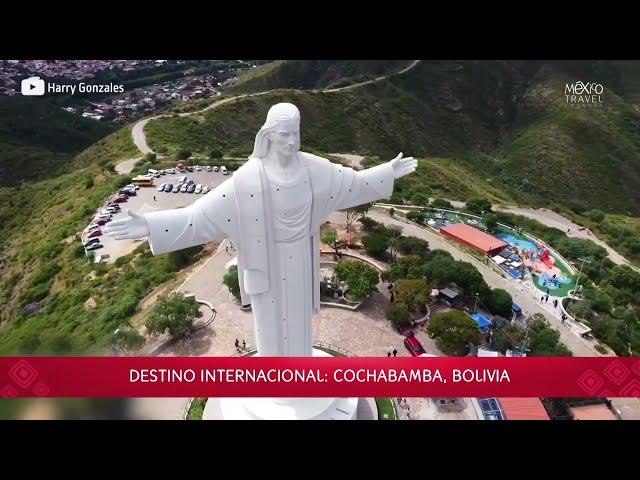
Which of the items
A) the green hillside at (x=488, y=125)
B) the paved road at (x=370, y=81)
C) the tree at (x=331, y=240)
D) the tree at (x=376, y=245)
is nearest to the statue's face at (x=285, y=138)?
the tree at (x=376, y=245)

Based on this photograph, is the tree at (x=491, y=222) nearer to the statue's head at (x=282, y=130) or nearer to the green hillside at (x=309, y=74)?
the statue's head at (x=282, y=130)

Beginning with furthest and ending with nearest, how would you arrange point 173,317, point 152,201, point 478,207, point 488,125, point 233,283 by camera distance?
point 488,125 → point 478,207 → point 152,201 → point 233,283 → point 173,317

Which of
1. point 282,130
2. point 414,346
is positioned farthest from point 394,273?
point 282,130

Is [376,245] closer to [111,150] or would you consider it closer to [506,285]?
[506,285]

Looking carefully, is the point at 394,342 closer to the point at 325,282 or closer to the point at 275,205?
the point at 325,282

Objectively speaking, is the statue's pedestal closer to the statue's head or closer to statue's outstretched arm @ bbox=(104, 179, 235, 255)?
statue's outstretched arm @ bbox=(104, 179, 235, 255)

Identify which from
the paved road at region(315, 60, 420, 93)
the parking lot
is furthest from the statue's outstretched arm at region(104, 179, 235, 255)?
the paved road at region(315, 60, 420, 93)
